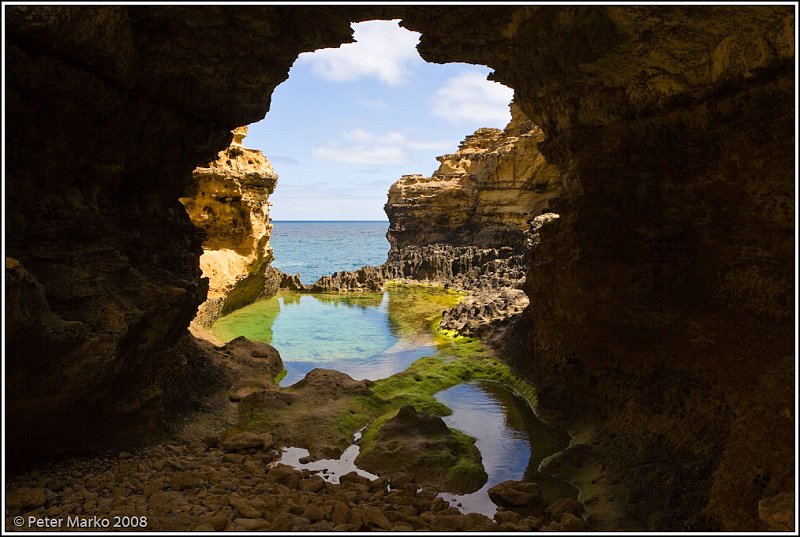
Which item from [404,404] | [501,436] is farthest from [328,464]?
[501,436]

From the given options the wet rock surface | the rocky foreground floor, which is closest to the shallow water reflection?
the wet rock surface

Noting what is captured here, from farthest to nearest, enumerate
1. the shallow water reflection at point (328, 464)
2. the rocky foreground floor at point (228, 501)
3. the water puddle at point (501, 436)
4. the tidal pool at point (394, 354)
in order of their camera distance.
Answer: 1. the tidal pool at point (394, 354)
2. the shallow water reflection at point (328, 464)
3. the water puddle at point (501, 436)
4. the rocky foreground floor at point (228, 501)

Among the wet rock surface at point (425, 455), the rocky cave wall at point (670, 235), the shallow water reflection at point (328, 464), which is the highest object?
the rocky cave wall at point (670, 235)

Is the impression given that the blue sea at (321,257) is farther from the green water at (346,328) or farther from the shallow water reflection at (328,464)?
the shallow water reflection at (328,464)

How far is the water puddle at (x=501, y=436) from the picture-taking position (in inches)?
307

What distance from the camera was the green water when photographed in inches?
593

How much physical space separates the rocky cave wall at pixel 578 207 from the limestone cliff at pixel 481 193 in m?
22.7

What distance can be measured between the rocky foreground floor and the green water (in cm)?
574

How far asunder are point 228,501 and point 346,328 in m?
13.8

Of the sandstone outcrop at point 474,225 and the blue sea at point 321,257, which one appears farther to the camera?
the blue sea at point 321,257

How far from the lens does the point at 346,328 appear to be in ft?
65.6

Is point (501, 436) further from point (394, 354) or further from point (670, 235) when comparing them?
point (394, 354)

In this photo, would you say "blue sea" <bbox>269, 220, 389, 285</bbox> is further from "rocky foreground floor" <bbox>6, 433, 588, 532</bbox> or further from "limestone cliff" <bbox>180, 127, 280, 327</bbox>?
"rocky foreground floor" <bbox>6, 433, 588, 532</bbox>

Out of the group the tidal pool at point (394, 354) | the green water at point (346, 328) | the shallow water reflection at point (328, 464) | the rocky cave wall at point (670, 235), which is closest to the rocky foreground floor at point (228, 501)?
the shallow water reflection at point (328, 464)
